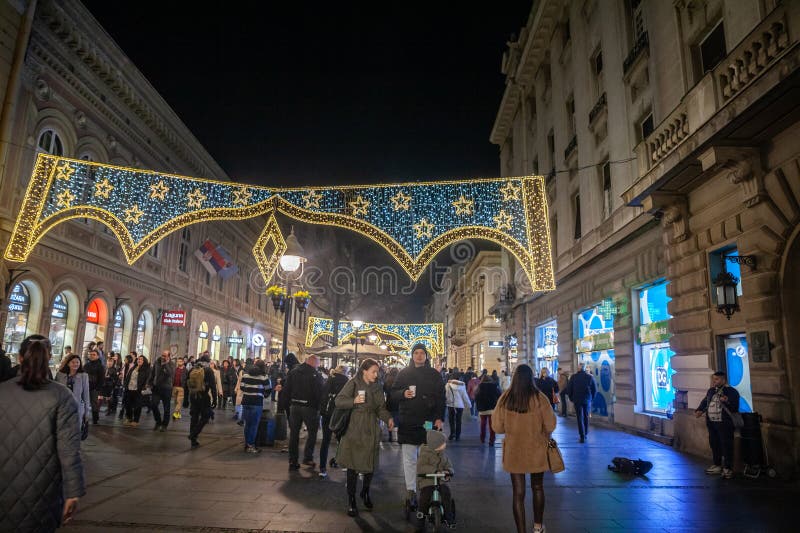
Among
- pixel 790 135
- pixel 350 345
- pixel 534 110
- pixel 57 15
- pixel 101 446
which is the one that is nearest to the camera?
pixel 790 135

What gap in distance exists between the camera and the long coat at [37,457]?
3102 millimetres

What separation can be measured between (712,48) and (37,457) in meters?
12.9

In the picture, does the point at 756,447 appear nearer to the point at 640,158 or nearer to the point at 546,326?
the point at 640,158

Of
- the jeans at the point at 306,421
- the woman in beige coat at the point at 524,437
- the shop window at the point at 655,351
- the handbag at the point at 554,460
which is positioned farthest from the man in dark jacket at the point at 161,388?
the shop window at the point at 655,351

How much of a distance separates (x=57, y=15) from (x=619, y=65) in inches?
667

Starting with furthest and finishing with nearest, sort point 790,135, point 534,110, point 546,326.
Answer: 1. point 534,110
2. point 546,326
3. point 790,135

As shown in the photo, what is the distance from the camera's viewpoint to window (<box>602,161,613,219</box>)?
53.6 feet

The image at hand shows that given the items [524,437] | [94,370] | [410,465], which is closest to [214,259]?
[94,370]

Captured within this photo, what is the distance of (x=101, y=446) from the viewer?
1050 cm

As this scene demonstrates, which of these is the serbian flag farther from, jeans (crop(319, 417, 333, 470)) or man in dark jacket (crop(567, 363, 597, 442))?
man in dark jacket (crop(567, 363, 597, 442))

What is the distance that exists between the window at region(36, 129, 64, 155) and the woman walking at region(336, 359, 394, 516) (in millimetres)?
15151

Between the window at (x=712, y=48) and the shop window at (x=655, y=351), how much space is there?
4.74m

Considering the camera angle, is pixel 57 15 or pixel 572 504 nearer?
pixel 572 504

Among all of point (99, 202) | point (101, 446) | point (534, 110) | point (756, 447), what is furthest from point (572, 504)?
point (534, 110)
